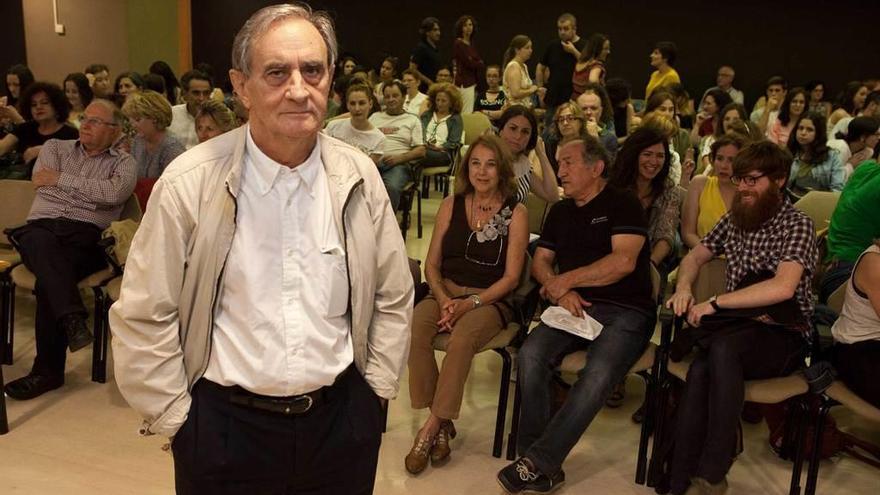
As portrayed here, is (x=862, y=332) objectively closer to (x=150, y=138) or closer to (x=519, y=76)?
(x=150, y=138)

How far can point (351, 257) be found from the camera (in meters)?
1.54

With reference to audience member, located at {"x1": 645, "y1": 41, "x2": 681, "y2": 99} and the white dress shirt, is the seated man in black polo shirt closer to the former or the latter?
the white dress shirt

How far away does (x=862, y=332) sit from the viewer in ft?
9.20

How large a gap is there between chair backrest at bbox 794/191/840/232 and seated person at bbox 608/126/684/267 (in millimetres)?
824

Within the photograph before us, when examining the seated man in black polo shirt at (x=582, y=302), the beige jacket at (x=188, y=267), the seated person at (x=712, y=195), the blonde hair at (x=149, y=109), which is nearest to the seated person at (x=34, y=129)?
the blonde hair at (x=149, y=109)

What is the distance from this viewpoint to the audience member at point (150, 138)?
4590mm

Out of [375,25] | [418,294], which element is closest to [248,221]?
[418,294]

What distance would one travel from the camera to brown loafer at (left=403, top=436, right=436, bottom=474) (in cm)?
298

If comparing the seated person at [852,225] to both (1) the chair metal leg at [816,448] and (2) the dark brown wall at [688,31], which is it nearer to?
(1) the chair metal leg at [816,448]

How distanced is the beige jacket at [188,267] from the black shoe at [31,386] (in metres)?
2.22

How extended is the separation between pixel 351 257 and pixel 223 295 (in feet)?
0.84

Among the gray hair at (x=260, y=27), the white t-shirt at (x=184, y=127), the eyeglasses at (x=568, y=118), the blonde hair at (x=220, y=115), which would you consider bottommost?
the white t-shirt at (x=184, y=127)

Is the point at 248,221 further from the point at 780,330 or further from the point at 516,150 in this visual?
the point at 516,150

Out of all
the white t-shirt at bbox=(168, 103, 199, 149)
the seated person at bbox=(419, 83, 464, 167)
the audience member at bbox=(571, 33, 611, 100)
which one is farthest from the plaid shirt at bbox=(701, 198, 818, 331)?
the audience member at bbox=(571, 33, 611, 100)
